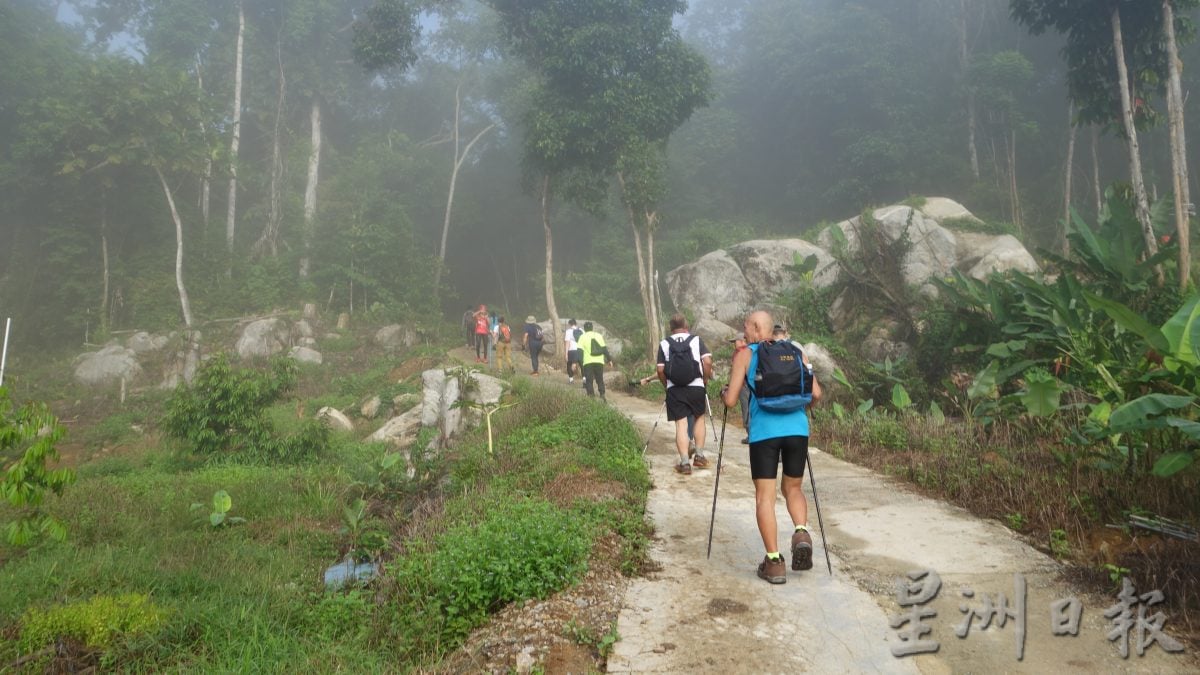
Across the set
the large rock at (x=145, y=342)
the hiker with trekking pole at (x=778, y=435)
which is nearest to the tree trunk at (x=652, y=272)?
the hiker with trekking pole at (x=778, y=435)

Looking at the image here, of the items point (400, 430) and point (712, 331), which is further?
point (712, 331)

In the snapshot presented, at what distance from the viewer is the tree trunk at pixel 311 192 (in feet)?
94.5

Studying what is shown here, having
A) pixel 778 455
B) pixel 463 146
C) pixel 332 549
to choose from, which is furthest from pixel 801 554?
pixel 463 146

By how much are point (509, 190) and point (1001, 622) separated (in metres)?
37.3

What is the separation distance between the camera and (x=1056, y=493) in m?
5.50

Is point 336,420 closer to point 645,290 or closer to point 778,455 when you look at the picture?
point 645,290

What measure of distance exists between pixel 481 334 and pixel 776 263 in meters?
10.4

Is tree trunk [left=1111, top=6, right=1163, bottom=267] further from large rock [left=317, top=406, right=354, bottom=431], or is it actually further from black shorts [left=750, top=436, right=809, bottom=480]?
large rock [left=317, top=406, right=354, bottom=431]

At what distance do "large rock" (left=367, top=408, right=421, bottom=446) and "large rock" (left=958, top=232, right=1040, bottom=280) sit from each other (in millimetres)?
16471

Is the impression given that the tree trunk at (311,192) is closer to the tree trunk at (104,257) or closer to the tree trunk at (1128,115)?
the tree trunk at (104,257)

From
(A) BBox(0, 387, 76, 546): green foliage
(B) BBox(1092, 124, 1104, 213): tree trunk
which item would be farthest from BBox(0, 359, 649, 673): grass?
(B) BBox(1092, 124, 1104, 213): tree trunk

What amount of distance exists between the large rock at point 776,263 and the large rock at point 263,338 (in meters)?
16.4

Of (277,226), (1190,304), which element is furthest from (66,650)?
(277,226)

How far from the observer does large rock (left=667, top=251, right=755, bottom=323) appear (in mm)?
23531
